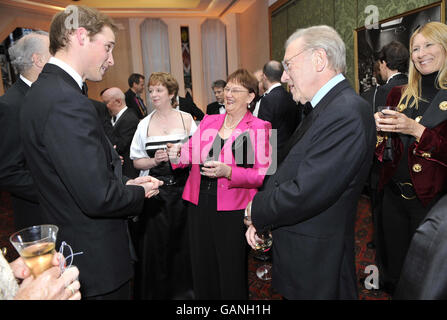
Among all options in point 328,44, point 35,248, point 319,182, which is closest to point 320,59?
point 328,44

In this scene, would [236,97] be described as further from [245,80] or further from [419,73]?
[419,73]

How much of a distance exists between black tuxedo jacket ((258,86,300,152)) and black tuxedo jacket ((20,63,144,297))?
2405 mm

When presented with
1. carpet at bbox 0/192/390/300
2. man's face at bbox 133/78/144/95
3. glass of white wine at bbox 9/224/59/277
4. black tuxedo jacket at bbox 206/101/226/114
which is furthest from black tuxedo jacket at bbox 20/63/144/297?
man's face at bbox 133/78/144/95

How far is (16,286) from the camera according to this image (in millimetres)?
911

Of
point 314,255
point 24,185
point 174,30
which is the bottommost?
point 314,255

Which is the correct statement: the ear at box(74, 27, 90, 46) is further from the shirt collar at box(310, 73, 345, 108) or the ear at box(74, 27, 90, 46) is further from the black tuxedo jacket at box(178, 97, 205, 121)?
the black tuxedo jacket at box(178, 97, 205, 121)

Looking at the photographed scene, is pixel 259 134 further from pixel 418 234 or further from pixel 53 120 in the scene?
pixel 418 234

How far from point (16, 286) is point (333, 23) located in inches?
233

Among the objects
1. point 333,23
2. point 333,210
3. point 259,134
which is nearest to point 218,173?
point 259,134

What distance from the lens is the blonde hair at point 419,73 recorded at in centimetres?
196

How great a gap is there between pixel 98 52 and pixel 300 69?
2.96 ft

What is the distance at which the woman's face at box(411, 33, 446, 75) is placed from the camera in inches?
78.5

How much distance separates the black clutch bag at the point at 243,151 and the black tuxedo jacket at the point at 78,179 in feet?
2.66
